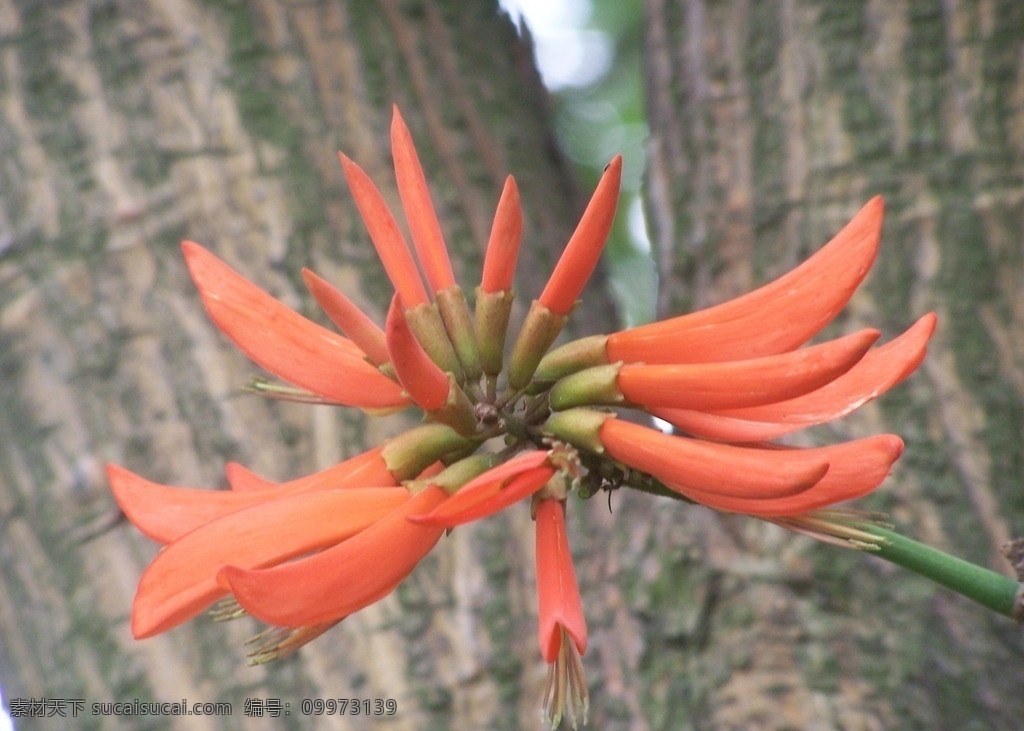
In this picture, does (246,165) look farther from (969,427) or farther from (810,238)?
(969,427)

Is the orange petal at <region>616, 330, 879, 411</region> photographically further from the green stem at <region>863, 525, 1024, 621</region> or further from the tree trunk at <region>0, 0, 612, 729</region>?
the tree trunk at <region>0, 0, 612, 729</region>

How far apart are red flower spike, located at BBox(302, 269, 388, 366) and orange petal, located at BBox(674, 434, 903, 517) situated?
0.81ft

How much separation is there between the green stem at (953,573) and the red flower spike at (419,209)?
0.38 meters

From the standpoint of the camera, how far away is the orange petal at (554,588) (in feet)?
2.01

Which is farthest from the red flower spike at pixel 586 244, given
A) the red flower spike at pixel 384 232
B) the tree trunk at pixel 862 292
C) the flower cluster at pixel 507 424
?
the tree trunk at pixel 862 292

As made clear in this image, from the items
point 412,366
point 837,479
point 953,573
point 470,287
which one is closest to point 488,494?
point 412,366

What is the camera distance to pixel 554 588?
637mm

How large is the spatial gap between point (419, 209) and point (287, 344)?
15cm

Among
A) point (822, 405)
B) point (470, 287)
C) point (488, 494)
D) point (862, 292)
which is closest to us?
point (488, 494)

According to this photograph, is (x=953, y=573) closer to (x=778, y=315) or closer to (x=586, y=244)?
(x=778, y=315)

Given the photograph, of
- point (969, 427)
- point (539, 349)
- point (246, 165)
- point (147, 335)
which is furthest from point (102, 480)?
point (969, 427)

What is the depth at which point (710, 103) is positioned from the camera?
1.67 m

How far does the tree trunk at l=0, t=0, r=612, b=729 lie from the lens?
1396 millimetres

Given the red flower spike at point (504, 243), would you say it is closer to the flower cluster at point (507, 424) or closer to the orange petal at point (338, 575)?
the flower cluster at point (507, 424)
